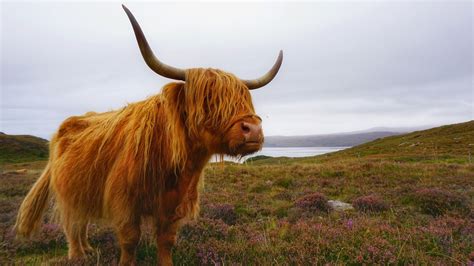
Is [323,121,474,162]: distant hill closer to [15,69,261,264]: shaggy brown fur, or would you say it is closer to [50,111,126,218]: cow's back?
[15,69,261,264]: shaggy brown fur

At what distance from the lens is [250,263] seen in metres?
3.83

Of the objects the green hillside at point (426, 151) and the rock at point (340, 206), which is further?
the green hillside at point (426, 151)

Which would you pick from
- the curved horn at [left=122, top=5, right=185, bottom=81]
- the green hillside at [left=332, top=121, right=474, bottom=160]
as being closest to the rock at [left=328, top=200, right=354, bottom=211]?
the curved horn at [left=122, top=5, right=185, bottom=81]

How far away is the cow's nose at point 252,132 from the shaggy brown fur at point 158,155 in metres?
0.07

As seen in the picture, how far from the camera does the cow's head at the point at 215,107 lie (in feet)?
9.20

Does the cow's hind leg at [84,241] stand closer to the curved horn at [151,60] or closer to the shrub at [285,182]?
the curved horn at [151,60]

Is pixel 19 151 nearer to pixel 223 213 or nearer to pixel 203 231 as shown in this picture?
pixel 223 213

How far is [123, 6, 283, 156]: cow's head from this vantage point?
2803mm

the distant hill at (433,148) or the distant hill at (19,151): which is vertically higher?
the distant hill at (19,151)

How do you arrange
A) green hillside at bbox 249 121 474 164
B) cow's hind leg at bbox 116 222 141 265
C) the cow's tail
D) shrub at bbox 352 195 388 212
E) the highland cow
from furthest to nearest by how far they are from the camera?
green hillside at bbox 249 121 474 164 < shrub at bbox 352 195 388 212 < the cow's tail < cow's hind leg at bbox 116 222 141 265 < the highland cow

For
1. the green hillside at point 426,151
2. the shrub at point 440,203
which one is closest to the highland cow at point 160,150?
the shrub at point 440,203

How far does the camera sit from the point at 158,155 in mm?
3389

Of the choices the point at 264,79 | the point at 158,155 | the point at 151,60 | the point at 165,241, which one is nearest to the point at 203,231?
the point at 165,241

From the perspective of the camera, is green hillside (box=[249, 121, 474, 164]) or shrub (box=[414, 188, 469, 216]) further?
green hillside (box=[249, 121, 474, 164])
